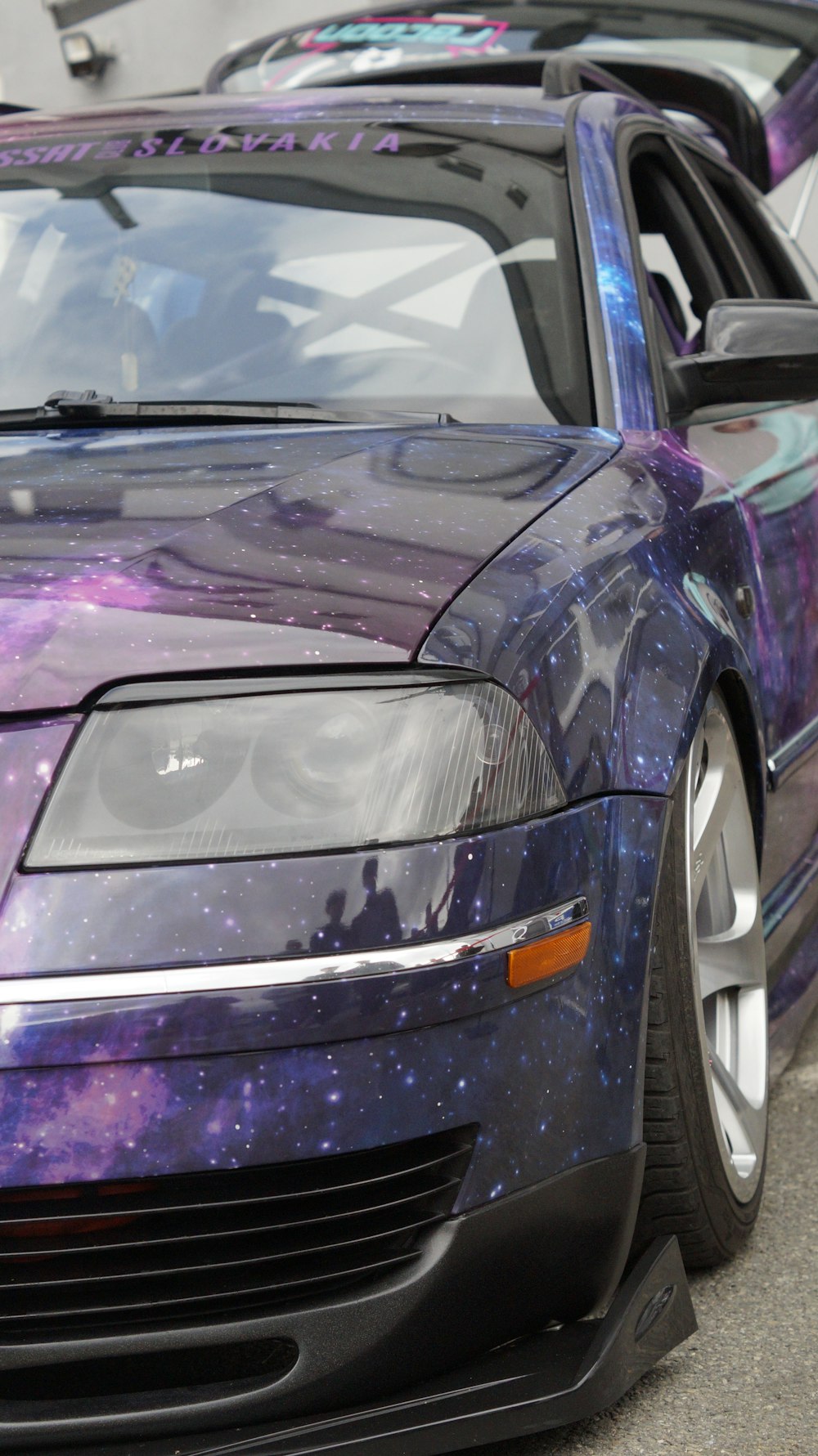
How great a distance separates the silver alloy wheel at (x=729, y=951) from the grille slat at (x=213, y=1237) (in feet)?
1.85

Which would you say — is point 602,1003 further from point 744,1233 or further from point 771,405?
point 771,405

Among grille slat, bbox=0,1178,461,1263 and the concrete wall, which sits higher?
the concrete wall

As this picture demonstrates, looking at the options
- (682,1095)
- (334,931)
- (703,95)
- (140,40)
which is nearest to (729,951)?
(682,1095)

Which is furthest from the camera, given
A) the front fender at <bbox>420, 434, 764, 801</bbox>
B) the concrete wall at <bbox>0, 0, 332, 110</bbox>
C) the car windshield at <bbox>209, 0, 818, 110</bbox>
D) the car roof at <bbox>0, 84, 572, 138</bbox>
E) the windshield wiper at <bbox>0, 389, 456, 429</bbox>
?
the concrete wall at <bbox>0, 0, 332, 110</bbox>

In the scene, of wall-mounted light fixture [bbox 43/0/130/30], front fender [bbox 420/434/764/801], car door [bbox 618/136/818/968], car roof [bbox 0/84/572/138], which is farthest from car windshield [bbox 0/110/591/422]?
wall-mounted light fixture [bbox 43/0/130/30]

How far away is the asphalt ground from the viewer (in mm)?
1782

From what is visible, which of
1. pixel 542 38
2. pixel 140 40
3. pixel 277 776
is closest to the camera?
pixel 277 776

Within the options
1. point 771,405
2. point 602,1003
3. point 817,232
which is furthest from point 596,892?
point 817,232

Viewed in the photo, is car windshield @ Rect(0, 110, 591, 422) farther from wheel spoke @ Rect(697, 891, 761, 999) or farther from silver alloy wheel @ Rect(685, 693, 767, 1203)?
wheel spoke @ Rect(697, 891, 761, 999)

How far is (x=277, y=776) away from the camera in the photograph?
1.58 metres

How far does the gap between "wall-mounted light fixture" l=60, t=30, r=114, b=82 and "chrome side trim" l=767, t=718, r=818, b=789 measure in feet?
36.8

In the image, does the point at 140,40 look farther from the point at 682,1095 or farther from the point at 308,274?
the point at 682,1095

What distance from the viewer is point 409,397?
2568 mm

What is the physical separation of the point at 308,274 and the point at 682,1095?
147 cm
